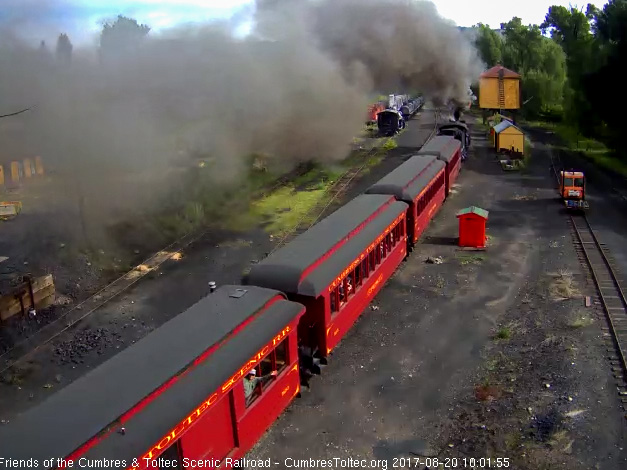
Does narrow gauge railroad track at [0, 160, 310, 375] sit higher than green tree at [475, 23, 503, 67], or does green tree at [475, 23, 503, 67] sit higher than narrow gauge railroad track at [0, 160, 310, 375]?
green tree at [475, 23, 503, 67]

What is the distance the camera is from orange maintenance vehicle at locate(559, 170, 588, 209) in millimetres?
22688

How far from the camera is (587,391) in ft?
33.3

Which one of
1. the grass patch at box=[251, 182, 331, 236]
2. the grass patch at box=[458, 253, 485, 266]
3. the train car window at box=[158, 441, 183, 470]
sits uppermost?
the train car window at box=[158, 441, 183, 470]

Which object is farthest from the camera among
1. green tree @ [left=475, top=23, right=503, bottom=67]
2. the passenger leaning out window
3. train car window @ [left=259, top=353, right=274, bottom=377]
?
green tree @ [left=475, top=23, right=503, bottom=67]

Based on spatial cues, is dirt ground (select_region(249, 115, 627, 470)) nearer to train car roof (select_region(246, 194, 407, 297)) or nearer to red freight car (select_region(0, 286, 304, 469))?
red freight car (select_region(0, 286, 304, 469))

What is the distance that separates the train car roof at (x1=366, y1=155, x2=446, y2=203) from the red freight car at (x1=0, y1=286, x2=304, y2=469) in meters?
8.98

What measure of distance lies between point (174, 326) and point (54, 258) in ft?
35.8

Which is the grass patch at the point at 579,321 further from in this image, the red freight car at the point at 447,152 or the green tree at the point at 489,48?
the green tree at the point at 489,48

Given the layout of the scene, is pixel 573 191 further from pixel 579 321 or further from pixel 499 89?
pixel 499 89

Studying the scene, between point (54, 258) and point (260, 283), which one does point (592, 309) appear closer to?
point (260, 283)

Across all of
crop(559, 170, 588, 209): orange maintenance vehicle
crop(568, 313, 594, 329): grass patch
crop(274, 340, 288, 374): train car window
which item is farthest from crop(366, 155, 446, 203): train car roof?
crop(274, 340, 288, 374): train car window

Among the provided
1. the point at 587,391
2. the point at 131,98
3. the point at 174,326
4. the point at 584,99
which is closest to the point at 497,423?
the point at 587,391

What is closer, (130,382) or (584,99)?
(130,382)

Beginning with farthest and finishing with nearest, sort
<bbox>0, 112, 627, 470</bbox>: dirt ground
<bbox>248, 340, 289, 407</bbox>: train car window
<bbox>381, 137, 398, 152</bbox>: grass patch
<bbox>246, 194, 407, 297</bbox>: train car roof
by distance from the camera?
1. <bbox>381, 137, 398, 152</bbox>: grass patch
2. <bbox>246, 194, 407, 297</bbox>: train car roof
3. <bbox>0, 112, 627, 470</bbox>: dirt ground
4. <bbox>248, 340, 289, 407</bbox>: train car window
